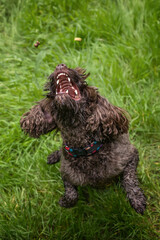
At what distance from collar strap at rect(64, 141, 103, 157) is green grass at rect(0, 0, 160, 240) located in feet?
1.73

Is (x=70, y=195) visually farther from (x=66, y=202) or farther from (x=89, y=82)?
(x=89, y=82)

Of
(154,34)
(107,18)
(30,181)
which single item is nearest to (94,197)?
(30,181)

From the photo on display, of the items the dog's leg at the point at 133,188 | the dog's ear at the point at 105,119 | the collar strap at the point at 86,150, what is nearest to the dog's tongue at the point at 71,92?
the dog's ear at the point at 105,119

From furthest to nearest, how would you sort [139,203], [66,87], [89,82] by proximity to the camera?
[89,82] → [139,203] → [66,87]

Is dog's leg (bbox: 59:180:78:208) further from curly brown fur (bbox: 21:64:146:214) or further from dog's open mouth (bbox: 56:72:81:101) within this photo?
dog's open mouth (bbox: 56:72:81:101)

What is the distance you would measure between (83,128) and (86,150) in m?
0.17

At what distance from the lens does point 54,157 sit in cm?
274

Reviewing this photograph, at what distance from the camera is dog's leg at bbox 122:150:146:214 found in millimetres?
2285

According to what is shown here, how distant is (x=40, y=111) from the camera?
2.13m

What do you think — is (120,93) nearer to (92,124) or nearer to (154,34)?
(154,34)

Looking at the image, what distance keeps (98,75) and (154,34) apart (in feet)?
2.88

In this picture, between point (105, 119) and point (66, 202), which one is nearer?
point (105, 119)

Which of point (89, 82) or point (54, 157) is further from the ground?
point (89, 82)

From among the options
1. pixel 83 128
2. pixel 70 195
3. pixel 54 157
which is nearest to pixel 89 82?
pixel 54 157
